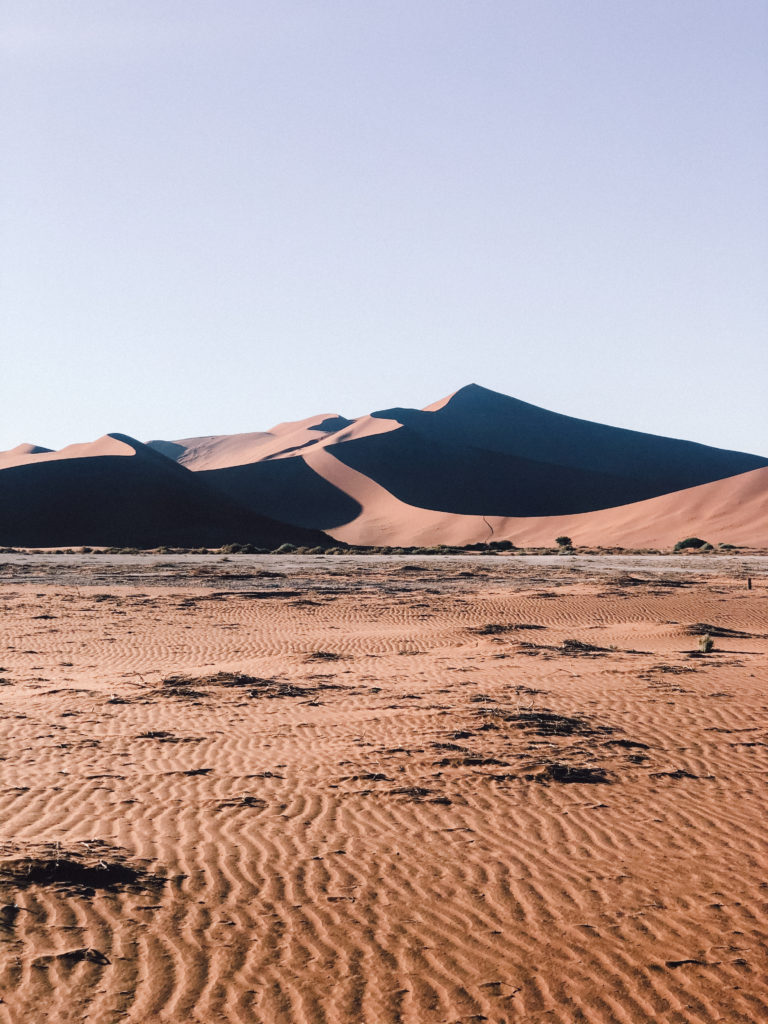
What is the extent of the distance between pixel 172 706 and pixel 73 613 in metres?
13.3

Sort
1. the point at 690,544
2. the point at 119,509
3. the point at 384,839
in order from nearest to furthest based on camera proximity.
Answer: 1. the point at 384,839
2. the point at 690,544
3. the point at 119,509

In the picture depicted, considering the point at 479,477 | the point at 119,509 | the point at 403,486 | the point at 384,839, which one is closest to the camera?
the point at 384,839

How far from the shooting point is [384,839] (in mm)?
6723

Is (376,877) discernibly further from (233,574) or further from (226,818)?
(233,574)

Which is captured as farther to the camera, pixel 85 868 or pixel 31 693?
pixel 31 693

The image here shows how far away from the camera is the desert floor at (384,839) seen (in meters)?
4.53

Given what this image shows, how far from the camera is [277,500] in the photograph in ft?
323

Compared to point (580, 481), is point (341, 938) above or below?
below

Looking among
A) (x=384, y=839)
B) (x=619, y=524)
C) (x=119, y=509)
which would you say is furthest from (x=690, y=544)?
(x=384, y=839)

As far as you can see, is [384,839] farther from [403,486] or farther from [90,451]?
[403,486]

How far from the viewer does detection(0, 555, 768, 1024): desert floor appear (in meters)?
4.53

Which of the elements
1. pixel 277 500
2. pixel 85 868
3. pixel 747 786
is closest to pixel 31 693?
pixel 85 868

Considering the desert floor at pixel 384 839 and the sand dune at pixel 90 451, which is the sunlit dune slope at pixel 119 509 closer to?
the sand dune at pixel 90 451

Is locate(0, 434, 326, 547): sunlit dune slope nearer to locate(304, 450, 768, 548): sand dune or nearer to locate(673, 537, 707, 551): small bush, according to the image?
locate(304, 450, 768, 548): sand dune
